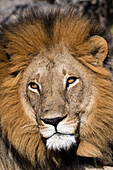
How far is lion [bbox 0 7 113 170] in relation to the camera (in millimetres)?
3869

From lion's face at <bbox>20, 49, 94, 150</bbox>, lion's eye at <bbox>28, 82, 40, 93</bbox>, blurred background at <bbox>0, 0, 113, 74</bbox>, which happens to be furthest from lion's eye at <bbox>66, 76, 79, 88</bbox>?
blurred background at <bbox>0, 0, 113, 74</bbox>

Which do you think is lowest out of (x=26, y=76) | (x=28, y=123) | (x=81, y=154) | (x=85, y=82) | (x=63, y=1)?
(x=81, y=154)

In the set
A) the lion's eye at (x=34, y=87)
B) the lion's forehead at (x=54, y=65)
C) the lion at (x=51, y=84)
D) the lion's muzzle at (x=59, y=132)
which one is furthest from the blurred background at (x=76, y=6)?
the lion's muzzle at (x=59, y=132)

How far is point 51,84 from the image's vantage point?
3.74m

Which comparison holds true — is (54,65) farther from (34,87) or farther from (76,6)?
(76,6)

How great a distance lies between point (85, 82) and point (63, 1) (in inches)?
182

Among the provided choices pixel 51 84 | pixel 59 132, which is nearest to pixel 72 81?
pixel 51 84

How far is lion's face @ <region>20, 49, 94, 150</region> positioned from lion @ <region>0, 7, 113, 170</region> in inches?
0.5

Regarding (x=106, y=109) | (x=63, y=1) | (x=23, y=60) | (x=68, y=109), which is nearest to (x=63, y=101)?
(x=68, y=109)

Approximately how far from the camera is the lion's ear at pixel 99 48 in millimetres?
3900

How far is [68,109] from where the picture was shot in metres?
3.62

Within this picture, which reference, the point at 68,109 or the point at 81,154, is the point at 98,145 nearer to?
the point at 81,154

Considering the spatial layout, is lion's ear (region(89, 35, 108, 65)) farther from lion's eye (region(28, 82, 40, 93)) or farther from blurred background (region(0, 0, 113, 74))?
blurred background (region(0, 0, 113, 74))

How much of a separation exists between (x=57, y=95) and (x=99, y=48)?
94cm
